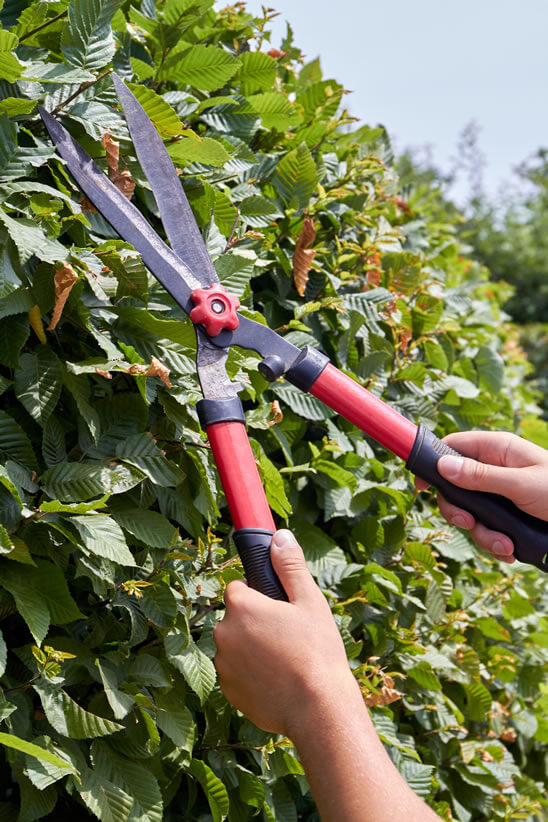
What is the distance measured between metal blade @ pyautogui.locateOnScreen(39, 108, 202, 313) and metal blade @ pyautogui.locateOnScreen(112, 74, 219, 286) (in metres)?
0.04

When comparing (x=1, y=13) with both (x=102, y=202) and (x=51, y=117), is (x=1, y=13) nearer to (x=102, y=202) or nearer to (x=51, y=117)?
(x=51, y=117)

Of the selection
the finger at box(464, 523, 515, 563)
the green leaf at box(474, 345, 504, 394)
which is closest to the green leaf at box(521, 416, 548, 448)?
the green leaf at box(474, 345, 504, 394)

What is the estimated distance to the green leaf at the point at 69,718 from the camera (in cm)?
146

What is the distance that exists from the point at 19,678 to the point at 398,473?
1.31 meters

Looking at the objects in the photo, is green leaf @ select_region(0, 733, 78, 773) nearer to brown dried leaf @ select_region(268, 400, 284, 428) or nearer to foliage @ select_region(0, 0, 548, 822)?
foliage @ select_region(0, 0, 548, 822)

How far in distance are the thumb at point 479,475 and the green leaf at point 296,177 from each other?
95cm

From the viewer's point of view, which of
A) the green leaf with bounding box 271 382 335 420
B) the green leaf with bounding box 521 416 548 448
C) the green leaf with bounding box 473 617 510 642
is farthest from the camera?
the green leaf with bounding box 521 416 548 448

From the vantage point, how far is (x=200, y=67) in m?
1.95

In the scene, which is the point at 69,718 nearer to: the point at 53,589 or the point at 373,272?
the point at 53,589

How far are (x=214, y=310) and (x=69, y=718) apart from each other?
2.83 ft

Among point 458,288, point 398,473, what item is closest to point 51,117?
point 398,473

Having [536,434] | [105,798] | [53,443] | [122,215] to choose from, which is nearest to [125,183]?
[122,215]

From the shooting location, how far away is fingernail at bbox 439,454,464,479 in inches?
67.1

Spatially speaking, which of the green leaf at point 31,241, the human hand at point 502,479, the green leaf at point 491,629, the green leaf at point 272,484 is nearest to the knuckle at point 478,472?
the human hand at point 502,479
